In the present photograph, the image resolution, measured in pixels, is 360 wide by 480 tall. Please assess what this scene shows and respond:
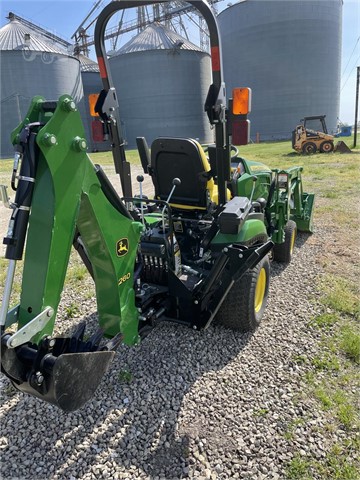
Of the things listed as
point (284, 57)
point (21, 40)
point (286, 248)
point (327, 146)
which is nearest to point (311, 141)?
point (327, 146)

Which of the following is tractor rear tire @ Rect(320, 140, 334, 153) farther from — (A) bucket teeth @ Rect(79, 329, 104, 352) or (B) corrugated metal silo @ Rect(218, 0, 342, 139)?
(A) bucket teeth @ Rect(79, 329, 104, 352)

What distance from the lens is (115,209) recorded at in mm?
2287

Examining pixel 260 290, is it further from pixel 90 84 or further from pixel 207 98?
pixel 90 84

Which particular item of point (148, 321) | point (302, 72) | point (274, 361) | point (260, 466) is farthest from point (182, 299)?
point (302, 72)

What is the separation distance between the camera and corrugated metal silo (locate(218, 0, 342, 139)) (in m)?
30.3

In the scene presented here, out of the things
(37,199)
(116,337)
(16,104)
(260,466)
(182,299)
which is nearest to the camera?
(37,199)

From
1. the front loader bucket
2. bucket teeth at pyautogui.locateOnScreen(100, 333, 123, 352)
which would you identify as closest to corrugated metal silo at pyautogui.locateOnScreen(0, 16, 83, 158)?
the front loader bucket

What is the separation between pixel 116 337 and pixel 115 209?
845 millimetres

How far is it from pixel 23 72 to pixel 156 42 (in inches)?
427

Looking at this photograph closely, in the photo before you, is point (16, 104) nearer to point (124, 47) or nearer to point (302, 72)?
point (124, 47)

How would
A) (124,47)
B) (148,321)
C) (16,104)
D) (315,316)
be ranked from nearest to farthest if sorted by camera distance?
(148,321) < (315,316) < (16,104) < (124,47)

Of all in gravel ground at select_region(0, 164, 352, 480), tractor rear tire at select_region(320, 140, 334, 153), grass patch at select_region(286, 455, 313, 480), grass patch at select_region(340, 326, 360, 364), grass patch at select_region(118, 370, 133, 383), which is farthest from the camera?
tractor rear tire at select_region(320, 140, 334, 153)

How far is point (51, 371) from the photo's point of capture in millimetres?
1754

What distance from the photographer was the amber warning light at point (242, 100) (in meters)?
2.67
